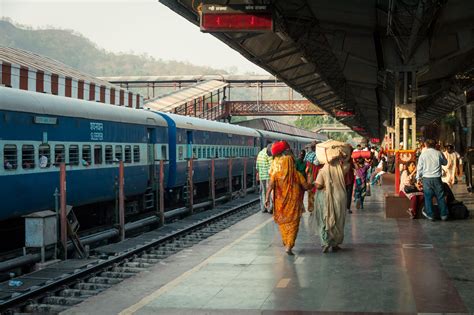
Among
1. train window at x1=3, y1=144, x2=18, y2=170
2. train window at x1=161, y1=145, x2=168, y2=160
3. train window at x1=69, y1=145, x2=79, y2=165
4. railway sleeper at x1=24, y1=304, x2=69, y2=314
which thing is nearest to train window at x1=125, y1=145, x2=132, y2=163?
train window at x1=161, y1=145, x2=168, y2=160

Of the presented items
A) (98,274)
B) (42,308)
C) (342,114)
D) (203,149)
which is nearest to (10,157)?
(98,274)

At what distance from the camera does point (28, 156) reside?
42.2 feet

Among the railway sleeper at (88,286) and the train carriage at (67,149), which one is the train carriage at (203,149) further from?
the railway sleeper at (88,286)

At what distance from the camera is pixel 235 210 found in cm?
2247

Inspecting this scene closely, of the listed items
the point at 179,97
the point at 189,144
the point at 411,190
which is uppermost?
the point at 179,97

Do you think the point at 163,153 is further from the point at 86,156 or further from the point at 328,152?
the point at 328,152

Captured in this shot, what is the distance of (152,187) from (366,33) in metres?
7.54

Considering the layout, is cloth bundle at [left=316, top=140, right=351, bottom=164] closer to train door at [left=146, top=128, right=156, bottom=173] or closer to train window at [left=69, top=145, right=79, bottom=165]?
train window at [left=69, top=145, right=79, bottom=165]

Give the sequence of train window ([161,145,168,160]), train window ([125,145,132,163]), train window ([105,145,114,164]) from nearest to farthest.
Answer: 1. train window ([105,145,114,164])
2. train window ([125,145,132,163])
3. train window ([161,145,168,160])

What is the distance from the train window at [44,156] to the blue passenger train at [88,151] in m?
0.02

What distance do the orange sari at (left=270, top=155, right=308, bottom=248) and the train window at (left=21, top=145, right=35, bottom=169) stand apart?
15.5 ft

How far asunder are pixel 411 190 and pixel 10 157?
→ 8944 millimetres

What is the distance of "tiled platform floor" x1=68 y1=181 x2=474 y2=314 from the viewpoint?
7.41m

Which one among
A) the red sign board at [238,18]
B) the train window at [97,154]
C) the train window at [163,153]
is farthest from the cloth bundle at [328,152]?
the train window at [163,153]
